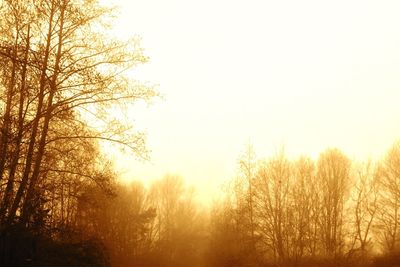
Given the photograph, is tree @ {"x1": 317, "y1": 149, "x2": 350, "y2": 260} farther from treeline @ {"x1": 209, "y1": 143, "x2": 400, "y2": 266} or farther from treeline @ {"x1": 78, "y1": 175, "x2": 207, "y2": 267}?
treeline @ {"x1": 78, "y1": 175, "x2": 207, "y2": 267}

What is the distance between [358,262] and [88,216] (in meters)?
16.4

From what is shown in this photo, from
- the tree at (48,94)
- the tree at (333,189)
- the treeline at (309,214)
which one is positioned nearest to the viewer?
the tree at (48,94)

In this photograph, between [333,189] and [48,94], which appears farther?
[333,189]

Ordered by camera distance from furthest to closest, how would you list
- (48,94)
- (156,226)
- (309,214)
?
1. (156,226)
2. (309,214)
3. (48,94)

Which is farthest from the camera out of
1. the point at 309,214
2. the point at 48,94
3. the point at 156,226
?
the point at 156,226

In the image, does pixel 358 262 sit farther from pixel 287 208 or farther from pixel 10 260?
pixel 10 260

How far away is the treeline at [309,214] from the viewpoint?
34.0 meters

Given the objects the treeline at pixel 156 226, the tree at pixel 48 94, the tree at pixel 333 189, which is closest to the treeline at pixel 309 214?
the tree at pixel 333 189

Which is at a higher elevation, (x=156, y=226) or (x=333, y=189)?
(x=333, y=189)

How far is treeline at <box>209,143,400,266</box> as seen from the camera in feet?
112

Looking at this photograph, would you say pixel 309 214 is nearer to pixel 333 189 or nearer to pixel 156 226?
pixel 333 189

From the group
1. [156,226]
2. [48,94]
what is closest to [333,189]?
[156,226]

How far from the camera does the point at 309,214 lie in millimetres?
40719

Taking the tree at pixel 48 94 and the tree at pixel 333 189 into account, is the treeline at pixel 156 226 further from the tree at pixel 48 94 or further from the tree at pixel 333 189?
the tree at pixel 48 94
